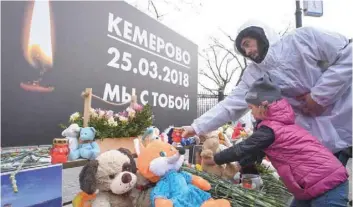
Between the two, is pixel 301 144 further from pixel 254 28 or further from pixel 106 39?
pixel 106 39

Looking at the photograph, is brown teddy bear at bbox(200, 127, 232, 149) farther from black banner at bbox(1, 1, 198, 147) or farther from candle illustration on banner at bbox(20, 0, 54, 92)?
candle illustration on banner at bbox(20, 0, 54, 92)

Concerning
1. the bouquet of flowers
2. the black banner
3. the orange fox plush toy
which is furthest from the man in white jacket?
the black banner

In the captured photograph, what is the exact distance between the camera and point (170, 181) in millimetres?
1346

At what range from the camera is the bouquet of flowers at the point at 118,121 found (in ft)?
5.88

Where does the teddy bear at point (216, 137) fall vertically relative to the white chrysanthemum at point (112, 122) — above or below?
below

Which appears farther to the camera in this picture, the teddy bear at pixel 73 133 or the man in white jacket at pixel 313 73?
the teddy bear at pixel 73 133

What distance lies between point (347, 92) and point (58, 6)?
186 centimetres

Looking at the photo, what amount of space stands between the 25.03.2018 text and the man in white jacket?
1213 millimetres

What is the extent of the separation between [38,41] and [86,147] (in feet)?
2.63

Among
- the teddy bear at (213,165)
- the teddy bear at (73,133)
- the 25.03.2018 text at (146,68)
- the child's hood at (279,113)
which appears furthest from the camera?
the 25.03.2018 text at (146,68)

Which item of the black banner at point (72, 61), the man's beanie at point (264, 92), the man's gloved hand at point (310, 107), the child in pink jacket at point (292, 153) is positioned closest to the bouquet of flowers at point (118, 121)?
the black banner at point (72, 61)

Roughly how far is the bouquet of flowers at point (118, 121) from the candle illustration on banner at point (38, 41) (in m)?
0.34

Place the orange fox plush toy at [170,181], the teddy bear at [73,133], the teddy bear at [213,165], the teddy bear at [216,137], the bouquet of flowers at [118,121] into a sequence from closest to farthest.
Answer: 1. the orange fox plush toy at [170,181]
2. the teddy bear at [73,133]
3. the bouquet of flowers at [118,121]
4. the teddy bear at [213,165]
5. the teddy bear at [216,137]

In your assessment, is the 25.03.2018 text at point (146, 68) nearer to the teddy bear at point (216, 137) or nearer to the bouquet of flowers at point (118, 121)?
the bouquet of flowers at point (118, 121)
